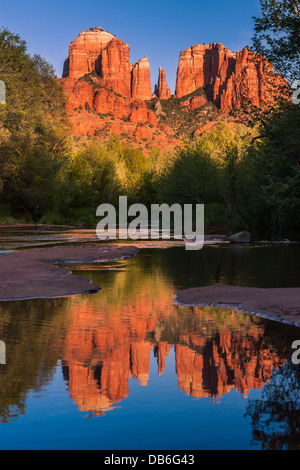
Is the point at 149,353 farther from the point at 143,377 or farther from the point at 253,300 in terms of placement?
the point at 253,300

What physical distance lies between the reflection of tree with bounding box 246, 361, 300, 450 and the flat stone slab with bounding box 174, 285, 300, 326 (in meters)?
3.77

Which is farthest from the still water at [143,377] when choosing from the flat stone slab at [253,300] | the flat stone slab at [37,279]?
the flat stone slab at [37,279]

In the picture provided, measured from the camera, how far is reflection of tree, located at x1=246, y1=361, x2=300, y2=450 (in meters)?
5.11

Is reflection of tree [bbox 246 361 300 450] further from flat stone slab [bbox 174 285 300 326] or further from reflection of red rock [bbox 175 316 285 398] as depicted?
flat stone slab [bbox 174 285 300 326]

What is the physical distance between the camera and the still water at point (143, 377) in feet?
17.2

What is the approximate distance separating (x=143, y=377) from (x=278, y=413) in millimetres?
2128

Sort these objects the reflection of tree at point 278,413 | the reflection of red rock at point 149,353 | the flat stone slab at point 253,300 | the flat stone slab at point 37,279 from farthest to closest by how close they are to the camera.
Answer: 1. the flat stone slab at point 37,279
2. the flat stone slab at point 253,300
3. the reflection of red rock at point 149,353
4. the reflection of tree at point 278,413

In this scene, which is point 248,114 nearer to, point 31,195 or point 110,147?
point 31,195

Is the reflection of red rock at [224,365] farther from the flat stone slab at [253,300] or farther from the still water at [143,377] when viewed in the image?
the flat stone slab at [253,300]

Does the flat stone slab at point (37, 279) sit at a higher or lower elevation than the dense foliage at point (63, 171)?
lower

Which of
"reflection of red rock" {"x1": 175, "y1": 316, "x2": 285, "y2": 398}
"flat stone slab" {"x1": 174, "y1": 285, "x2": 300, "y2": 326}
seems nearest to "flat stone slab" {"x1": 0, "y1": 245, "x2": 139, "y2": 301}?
"flat stone slab" {"x1": 174, "y1": 285, "x2": 300, "y2": 326}

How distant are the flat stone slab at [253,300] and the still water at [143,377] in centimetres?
45

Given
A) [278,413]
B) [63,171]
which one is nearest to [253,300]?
[278,413]
